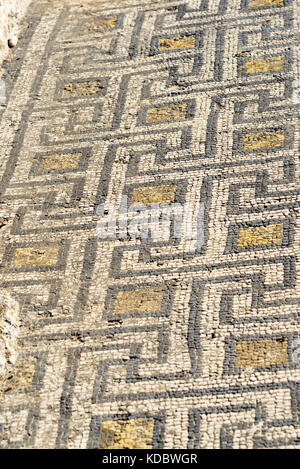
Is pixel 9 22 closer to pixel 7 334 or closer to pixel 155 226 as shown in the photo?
pixel 155 226

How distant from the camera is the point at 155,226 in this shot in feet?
23.3

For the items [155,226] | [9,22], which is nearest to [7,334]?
[155,226]

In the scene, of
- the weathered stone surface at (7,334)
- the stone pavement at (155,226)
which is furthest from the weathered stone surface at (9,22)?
the weathered stone surface at (7,334)

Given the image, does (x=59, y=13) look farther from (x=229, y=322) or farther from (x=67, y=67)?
(x=229, y=322)

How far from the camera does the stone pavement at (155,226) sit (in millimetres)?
5871

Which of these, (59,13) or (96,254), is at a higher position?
(59,13)

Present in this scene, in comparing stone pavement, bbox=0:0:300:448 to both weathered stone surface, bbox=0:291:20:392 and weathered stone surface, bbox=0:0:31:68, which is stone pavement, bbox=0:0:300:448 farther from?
weathered stone surface, bbox=0:0:31:68

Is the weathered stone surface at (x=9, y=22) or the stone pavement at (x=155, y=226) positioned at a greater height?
the weathered stone surface at (x=9, y=22)

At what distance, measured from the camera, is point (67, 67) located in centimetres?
909

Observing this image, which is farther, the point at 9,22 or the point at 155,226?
the point at 9,22

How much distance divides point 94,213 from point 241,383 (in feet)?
7.25

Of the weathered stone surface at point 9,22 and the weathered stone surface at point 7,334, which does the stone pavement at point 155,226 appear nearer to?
the weathered stone surface at point 7,334
